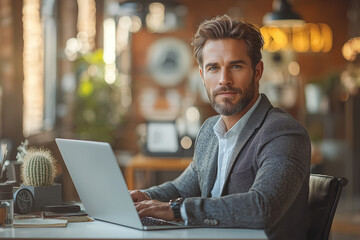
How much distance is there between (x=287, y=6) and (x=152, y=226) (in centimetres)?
477

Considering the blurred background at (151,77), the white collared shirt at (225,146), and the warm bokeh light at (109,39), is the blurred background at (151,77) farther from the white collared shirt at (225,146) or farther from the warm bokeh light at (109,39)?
the white collared shirt at (225,146)

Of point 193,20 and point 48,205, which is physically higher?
point 193,20

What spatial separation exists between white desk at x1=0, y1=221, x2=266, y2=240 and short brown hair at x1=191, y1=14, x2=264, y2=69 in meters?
0.72

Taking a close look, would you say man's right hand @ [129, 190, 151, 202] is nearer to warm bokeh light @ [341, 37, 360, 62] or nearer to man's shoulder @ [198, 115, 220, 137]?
man's shoulder @ [198, 115, 220, 137]

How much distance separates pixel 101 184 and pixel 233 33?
73cm

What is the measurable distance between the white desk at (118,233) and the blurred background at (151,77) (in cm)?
84

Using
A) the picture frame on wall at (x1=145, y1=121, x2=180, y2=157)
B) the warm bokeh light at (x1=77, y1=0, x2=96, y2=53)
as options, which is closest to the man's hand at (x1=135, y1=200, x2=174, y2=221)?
the picture frame on wall at (x1=145, y1=121, x2=180, y2=157)

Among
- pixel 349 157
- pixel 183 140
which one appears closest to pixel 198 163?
pixel 183 140

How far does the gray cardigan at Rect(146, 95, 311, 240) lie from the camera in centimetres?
191

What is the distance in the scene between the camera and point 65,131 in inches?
315

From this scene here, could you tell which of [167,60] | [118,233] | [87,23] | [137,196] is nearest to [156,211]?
[118,233]

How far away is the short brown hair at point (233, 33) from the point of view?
230 centimetres

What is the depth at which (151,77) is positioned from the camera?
11.1m

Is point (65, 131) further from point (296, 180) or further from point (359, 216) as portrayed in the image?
point (296, 180)
